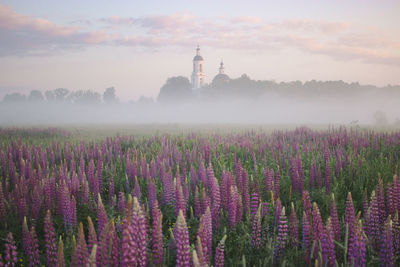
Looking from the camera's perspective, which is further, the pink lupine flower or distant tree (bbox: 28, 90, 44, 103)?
distant tree (bbox: 28, 90, 44, 103)

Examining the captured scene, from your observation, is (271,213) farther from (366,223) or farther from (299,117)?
(299,117)

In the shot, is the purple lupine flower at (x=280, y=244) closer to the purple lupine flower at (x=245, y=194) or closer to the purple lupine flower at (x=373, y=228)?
the purple lupine flower at (x=373, y=228)

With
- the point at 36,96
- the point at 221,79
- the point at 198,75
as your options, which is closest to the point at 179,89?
the point at 221,79

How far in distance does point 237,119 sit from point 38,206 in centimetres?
9568

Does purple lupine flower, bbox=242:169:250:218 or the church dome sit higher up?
the church dome

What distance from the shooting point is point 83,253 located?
1984mm

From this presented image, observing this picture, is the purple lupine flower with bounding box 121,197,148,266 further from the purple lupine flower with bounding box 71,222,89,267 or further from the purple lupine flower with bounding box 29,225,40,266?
the purple lupine flower with bounding box 29,225,40,266

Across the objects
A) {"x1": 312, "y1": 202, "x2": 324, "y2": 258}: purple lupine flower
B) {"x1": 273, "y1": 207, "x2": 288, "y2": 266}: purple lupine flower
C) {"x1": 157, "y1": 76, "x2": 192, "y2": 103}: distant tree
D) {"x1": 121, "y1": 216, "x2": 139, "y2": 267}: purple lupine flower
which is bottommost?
{"x1": 273, "y1": 207, "x2": 288, "y2": 266}: purple lupine flower

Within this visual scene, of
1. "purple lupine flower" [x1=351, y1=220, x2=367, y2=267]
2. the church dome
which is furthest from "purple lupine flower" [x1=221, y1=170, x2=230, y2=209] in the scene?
the church dome

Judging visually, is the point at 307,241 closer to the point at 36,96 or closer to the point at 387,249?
the point at 387,249

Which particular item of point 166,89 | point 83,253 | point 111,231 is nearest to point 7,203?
point 111,231

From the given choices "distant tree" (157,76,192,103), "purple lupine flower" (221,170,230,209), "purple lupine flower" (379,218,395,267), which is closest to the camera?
"purple lupine flower" (379,218,395,267)

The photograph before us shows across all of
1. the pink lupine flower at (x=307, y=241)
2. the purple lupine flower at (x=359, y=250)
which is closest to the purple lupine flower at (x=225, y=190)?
the pink lupine flower at (x=307, y=241)

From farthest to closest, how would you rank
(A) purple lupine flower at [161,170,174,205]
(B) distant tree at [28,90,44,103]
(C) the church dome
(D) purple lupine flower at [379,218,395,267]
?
(B) distant tree at [28,90,44,103] < (C) the church dome < (A) purple lupine flower at [161,170,174,205] < (D) purple lupine flower at [379,218,395,267]
